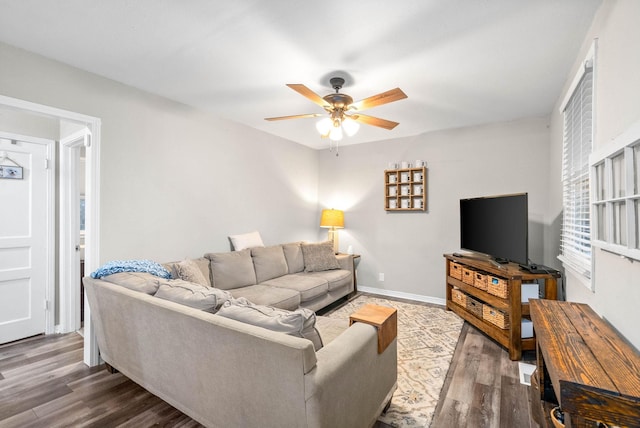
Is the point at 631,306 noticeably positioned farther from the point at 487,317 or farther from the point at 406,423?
the point at 487,317

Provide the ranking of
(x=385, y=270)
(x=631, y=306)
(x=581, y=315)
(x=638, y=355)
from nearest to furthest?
1. (x=638, y=355)
2. (x=631, y=306)
3. (x=581, y=315)
4. (x=385, y=270)

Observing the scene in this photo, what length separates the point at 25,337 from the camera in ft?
9.96

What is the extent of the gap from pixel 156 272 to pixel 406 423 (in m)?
2.18

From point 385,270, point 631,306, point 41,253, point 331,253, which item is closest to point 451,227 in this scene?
point 385,270

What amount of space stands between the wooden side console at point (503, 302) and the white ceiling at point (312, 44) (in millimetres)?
1753

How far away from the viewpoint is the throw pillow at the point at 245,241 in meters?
3.76

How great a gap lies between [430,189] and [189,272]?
341cm

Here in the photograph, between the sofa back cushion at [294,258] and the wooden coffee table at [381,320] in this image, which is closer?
the wooden coffee table at [381,320]

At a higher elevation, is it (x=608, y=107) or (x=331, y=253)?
(x=608, y=107)

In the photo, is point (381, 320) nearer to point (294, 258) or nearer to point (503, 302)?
point (503, 302)

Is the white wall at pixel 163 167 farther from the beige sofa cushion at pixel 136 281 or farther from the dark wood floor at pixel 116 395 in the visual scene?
the dark wood floor at pixel 116 395

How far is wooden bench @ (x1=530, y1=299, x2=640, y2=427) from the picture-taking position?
857 mm

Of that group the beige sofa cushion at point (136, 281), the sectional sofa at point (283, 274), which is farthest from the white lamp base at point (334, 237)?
the beige sofa cushion at point (136, 281)

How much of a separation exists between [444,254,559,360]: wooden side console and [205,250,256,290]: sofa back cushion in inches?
98.6
